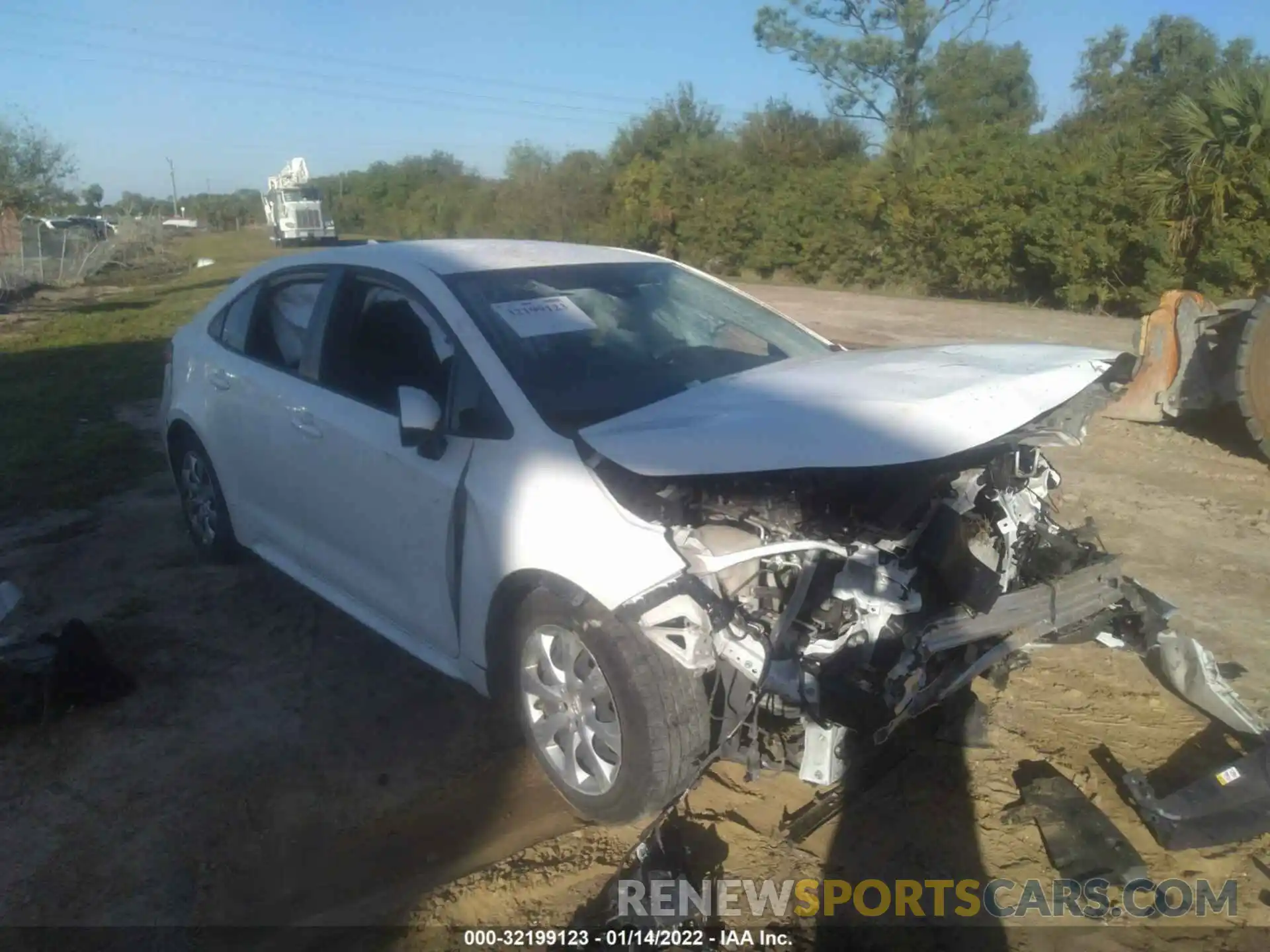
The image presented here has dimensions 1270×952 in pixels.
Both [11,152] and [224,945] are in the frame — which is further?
[11,152]

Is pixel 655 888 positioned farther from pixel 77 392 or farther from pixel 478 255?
pixel 77 392

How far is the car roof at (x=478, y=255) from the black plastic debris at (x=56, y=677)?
1.96 metres

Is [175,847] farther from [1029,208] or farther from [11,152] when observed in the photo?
[11,152]

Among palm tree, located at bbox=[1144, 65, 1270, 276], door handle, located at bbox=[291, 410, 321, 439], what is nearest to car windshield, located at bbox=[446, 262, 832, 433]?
door handle, located at bbox=[291, 410, 321, 439]

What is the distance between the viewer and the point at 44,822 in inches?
136

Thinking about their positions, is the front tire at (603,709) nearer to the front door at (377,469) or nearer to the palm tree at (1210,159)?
the front door at (377,469)

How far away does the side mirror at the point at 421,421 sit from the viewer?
11.3 ft

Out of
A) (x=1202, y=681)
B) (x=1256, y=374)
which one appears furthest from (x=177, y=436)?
(x=1256, y=374)

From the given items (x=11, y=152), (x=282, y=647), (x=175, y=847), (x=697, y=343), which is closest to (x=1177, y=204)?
(x=697, y=343)

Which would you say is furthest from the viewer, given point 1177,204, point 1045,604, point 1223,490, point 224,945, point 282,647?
point 1177,204

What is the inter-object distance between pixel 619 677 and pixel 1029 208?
18.3 meters

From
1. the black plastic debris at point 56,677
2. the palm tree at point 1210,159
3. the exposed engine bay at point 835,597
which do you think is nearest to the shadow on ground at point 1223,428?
the exposed engine bay at point 835,597

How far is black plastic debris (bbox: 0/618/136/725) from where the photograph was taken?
407 cm

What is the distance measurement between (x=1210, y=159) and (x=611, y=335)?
13769 millimetres
